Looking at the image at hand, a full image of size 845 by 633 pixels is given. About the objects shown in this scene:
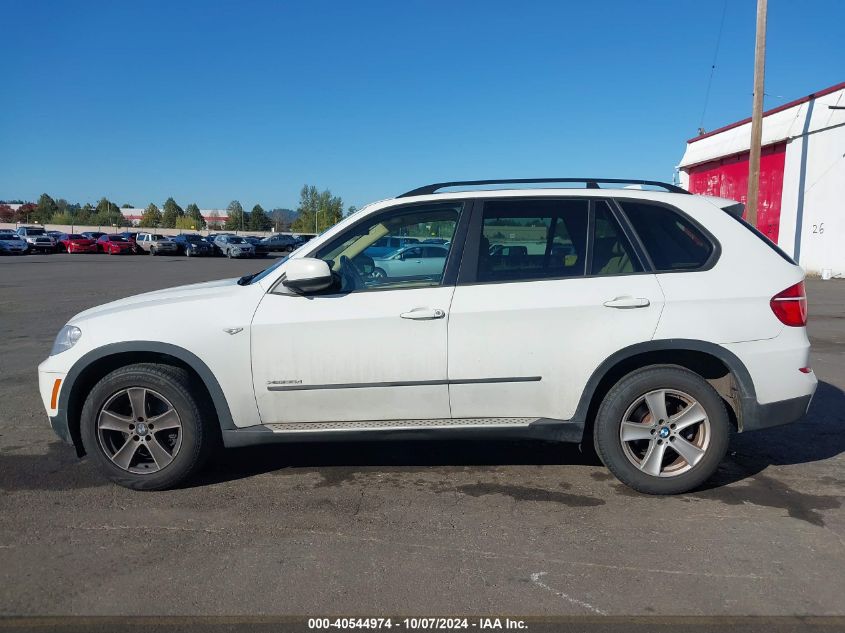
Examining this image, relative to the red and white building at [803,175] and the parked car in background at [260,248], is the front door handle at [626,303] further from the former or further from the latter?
the parked car in background at [260,248]

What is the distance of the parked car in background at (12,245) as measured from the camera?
45.3 metres

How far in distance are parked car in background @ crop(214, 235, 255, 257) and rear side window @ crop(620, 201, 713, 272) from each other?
42.6 metres

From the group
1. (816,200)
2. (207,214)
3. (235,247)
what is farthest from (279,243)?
(207,214)

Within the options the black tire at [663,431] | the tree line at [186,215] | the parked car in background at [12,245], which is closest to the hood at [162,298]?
the black tire at [663,431]

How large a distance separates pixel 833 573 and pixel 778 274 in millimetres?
1764

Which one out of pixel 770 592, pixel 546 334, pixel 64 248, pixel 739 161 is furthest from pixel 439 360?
pixel 64 248

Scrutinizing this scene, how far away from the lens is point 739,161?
80.0 feet

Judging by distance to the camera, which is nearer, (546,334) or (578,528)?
(578,528)

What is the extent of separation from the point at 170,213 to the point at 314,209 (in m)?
38.8

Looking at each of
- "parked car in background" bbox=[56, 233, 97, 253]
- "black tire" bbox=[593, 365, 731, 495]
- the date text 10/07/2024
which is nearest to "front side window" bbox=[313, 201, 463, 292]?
"black tire" bbox=[593, 365, 731, 495]

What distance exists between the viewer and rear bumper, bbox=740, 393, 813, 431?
4125 mm

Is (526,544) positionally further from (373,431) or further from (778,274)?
(778,274)

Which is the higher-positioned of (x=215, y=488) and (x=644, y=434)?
(x=644, y=434)

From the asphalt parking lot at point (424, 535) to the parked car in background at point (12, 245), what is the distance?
155 feet
